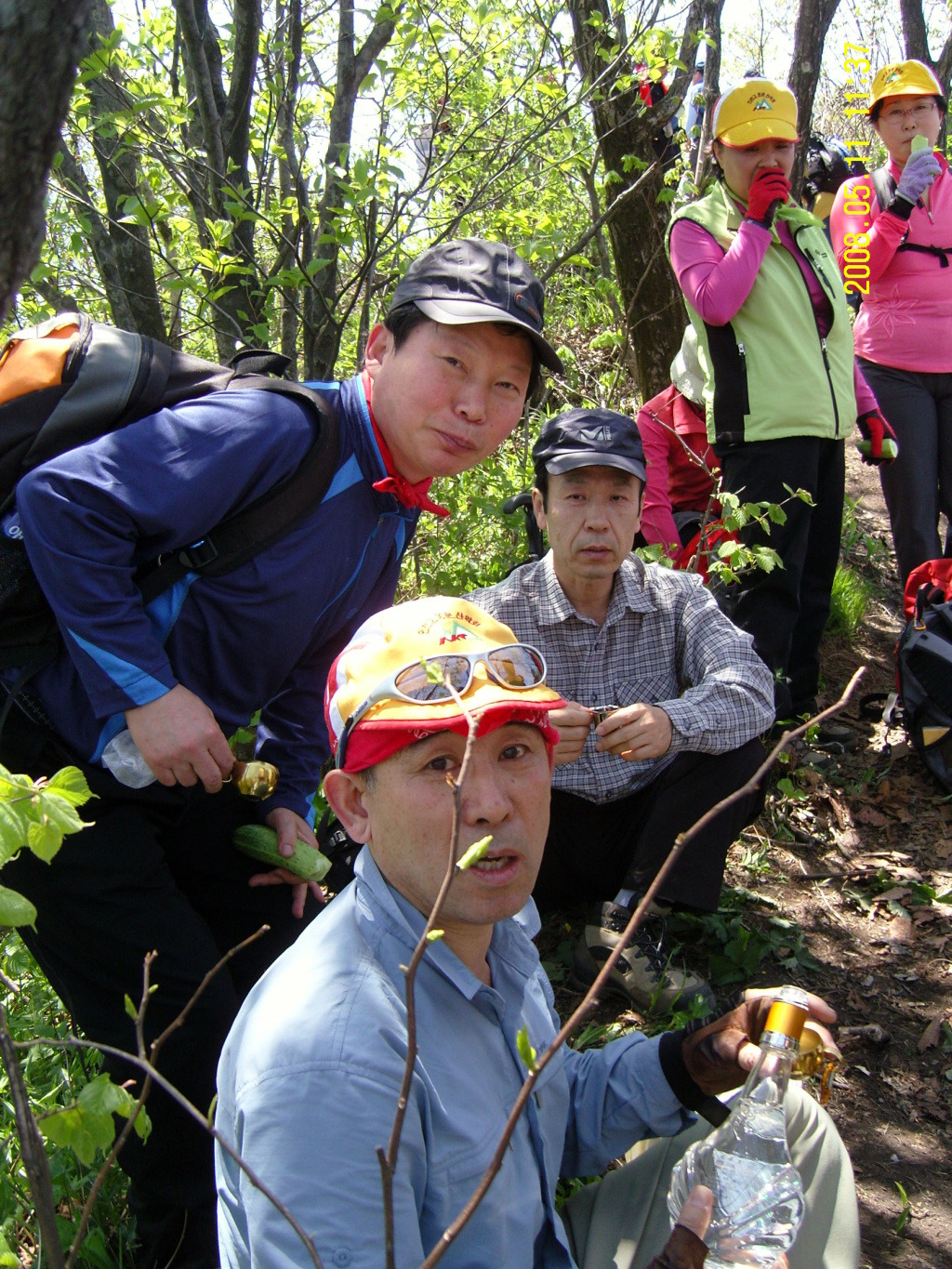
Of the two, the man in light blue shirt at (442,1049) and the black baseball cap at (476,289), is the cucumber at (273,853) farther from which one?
the black baseball cap at (476,289)

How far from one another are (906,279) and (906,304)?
122 mm

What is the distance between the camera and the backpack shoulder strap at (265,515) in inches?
81.0

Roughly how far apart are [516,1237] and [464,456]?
4.71 ft

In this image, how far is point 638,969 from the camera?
123 inches

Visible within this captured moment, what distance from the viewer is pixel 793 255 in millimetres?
4273

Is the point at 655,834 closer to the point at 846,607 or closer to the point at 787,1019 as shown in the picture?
the point at 787,1019

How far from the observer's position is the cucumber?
7.73ft

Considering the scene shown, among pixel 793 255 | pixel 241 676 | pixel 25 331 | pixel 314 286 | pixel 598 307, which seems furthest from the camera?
pixel 598 307

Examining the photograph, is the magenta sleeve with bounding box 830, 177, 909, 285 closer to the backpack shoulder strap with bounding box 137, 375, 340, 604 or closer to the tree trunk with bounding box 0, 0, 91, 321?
the backpack shoulder strap with bounding box 137, 375, 340, 604

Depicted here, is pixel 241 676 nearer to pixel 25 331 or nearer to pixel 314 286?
pixel 25 331

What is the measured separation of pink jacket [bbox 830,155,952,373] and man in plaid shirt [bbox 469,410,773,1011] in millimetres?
2222

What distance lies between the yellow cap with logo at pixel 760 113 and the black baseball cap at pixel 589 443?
1460 millimetres

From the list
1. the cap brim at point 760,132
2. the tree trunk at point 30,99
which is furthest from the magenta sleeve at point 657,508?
the tree trunk at point 30,99

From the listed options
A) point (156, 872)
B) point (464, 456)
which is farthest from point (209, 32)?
point (156, 872)
